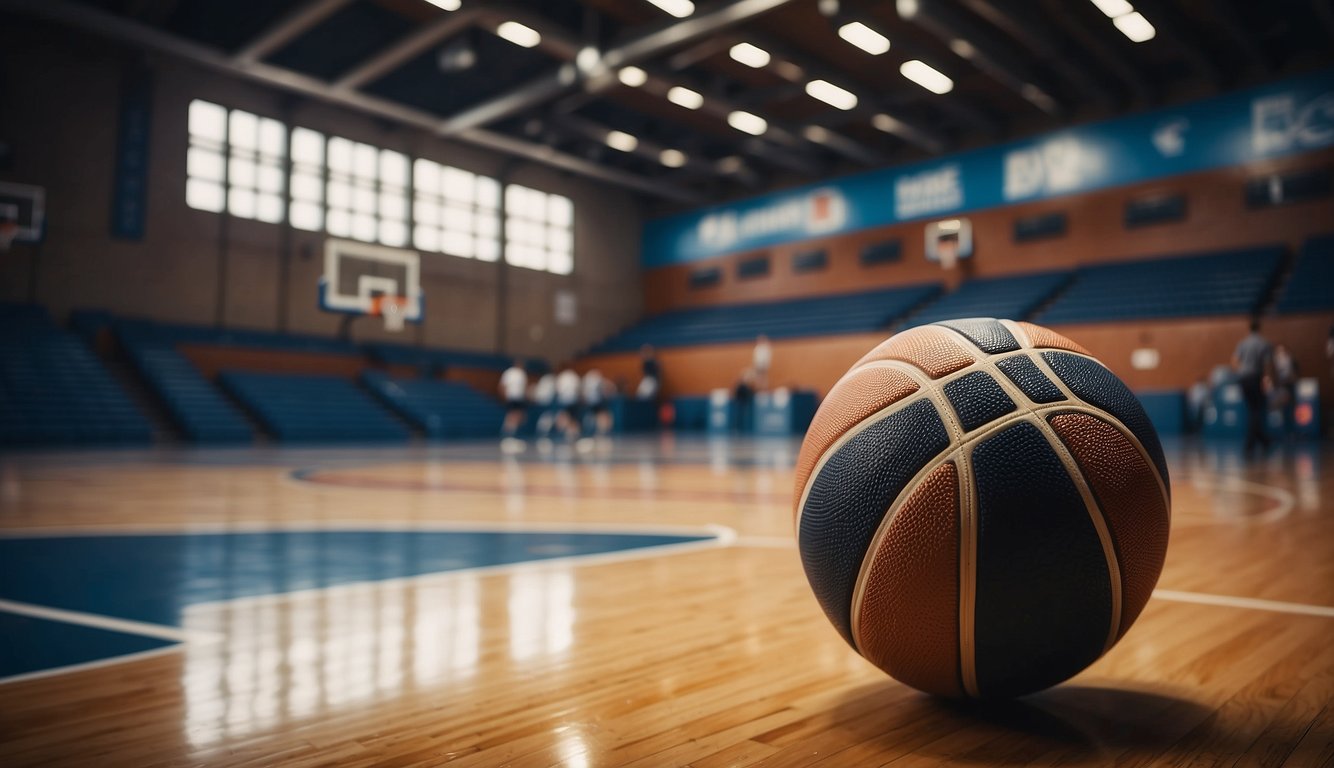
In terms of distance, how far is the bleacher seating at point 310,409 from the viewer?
13992 mm

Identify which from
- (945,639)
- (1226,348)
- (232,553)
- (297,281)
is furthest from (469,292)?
(945,639)

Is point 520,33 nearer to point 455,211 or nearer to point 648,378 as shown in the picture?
point 455,211

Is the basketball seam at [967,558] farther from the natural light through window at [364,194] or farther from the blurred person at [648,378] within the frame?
the natural light through window at [364,194]

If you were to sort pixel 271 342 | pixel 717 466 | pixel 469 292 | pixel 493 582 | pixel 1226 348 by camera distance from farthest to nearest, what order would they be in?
pixel 469 292 → pixel 271 342 → pixel 1226 348 → pixel 717 466 → pixel 493 582

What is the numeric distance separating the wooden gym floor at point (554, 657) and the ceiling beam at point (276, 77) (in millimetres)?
12223

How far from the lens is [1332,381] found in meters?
11.9

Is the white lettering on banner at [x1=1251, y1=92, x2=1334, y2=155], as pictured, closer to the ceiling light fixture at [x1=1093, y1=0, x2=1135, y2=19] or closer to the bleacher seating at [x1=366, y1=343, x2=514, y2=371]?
the ceiling light fixture at [x1=1093, y1=0, x2=1135, y2=19]

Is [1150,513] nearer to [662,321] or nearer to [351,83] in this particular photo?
[351,83]

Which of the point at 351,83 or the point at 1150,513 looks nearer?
the point at 1150,513

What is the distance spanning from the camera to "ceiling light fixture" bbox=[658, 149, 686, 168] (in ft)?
60.8

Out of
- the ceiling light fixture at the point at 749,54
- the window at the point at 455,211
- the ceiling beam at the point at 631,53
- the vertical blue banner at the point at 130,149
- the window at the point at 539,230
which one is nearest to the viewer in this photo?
the ceiling beam at the point at 631,53

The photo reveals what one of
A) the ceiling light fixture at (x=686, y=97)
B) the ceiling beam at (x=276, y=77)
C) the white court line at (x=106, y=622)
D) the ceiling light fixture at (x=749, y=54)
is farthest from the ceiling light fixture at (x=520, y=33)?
the white court line at (x=106, y=622)

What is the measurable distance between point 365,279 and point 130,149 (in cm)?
421

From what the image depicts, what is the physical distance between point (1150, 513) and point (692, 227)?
70.3 ft
